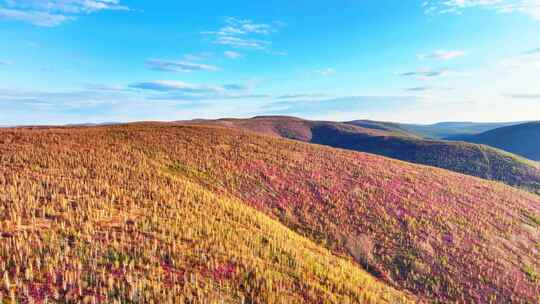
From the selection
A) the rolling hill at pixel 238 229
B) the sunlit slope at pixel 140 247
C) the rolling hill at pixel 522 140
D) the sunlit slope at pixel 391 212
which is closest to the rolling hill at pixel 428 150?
the sunlit slope at pixel 391 212

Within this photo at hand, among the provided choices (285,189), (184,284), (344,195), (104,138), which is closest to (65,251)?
(184,284)

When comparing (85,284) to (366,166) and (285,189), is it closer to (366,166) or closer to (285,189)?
(285,189)

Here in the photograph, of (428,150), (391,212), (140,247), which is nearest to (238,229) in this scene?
(140,247)

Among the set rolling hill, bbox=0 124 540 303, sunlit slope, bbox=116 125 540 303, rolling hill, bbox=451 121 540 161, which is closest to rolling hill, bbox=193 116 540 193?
sunlit slope, bbox=116 125 540 303

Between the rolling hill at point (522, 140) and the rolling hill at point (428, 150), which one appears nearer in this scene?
the rolling hill at point (428, 150)

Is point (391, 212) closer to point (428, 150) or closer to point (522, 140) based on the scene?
point (428, 150)

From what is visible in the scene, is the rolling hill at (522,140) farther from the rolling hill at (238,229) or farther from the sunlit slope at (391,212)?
the rolling hill at (238,229)
